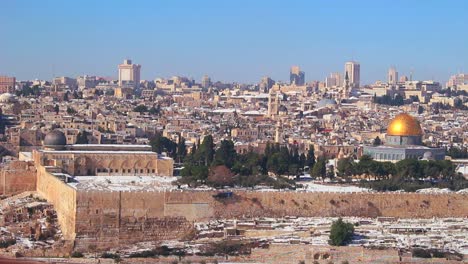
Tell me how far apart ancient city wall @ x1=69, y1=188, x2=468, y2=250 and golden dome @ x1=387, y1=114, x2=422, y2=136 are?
1193cm

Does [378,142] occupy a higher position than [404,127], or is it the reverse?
[404,127]

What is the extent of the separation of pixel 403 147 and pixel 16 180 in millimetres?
15394

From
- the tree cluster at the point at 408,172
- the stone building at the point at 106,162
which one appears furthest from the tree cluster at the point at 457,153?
the stone building at the point at 106,162

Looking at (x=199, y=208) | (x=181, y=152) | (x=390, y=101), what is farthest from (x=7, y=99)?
(x=199, y=208)

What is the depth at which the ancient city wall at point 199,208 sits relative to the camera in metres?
33.4

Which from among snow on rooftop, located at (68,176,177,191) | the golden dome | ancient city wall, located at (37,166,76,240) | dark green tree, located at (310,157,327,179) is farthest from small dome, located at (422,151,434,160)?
ancient city wall, located at (37,166,76,240)

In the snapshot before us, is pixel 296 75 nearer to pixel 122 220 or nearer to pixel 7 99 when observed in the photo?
pixel 7 99

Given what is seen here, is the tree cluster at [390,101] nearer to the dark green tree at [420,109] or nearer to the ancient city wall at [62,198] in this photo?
the dark green tree at [420,109]

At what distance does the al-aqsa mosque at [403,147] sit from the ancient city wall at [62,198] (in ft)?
46.8

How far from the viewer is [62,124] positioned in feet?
193

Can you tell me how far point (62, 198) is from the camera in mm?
34844

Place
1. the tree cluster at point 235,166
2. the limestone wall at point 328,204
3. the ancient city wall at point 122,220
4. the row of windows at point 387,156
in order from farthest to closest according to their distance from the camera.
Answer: the row of windows at point 387,156
the tree cluster at point 235,166
the limestone wall at point 328,204
the ancient city wall at point 122,220

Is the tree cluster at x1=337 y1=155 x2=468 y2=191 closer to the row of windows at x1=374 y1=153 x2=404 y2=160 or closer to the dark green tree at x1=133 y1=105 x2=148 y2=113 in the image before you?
the row of windows at x1=374 y1=153 x2=404 y2=160

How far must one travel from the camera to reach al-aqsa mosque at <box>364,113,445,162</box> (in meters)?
46.9
